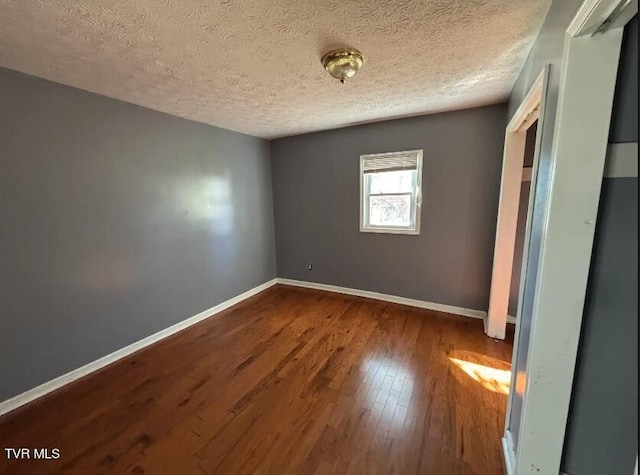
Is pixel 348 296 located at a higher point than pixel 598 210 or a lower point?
lower

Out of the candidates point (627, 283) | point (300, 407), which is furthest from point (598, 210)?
point (300, 407)

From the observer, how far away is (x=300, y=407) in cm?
185

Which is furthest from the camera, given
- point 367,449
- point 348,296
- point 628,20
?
point 348,296

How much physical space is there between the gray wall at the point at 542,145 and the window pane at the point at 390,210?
190 cm

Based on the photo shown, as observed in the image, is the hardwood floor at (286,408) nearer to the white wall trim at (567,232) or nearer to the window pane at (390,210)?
the white wall trim at (567,232)

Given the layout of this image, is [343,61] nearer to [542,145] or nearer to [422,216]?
[542,145]

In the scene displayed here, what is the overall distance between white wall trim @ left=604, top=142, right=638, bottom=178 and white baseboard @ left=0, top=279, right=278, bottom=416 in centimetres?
348

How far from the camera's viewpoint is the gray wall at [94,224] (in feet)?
6.00

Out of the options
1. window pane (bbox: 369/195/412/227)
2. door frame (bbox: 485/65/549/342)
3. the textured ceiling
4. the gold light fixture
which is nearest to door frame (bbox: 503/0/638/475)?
the textured ceiling

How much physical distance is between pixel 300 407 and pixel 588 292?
68.7 inches

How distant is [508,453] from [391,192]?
2712 millimetres

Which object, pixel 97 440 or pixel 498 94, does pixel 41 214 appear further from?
pixel 498 94

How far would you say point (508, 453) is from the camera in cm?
142

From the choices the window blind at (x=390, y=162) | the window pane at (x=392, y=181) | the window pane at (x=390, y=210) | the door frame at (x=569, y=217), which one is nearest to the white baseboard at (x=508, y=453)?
the door frame at (x=569, y=217)
